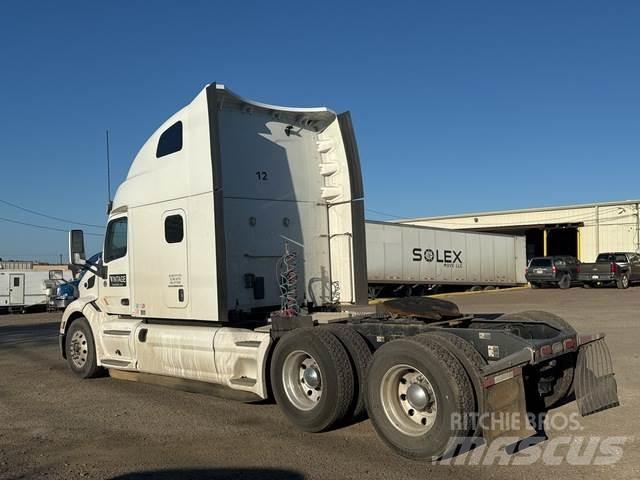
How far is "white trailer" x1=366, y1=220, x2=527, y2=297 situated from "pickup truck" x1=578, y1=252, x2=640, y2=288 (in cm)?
495

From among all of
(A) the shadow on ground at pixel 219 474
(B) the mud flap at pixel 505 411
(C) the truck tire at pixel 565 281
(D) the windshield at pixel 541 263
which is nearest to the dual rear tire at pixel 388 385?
(B) the mud flap at pixel 505 411

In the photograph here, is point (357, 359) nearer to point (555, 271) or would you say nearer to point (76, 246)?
point (76, 246)

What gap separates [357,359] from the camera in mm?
6207

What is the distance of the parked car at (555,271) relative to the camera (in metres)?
32.6

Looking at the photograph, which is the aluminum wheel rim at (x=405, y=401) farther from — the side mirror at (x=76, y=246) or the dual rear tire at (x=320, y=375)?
the side mirror at (x=76, y=246)

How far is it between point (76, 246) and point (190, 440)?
15.2 ft

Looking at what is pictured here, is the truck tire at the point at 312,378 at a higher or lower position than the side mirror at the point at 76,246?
lower

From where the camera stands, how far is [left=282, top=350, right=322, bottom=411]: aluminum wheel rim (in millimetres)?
6464

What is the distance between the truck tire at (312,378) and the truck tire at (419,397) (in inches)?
14.9

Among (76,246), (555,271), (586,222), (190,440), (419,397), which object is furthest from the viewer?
(586,222)

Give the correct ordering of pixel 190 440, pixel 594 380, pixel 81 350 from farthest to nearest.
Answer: pixel 81 350, pixel 190 440, pixel 594 380

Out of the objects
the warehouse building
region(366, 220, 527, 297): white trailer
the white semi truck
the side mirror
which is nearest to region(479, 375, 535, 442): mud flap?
the white semi truck

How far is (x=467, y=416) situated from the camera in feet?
16.6

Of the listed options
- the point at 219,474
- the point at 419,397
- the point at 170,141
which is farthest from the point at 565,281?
the point at 219,474
